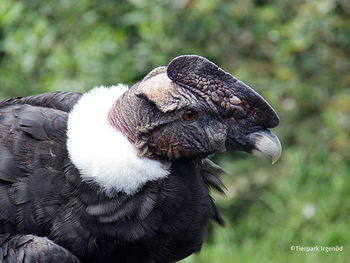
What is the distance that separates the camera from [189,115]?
331 cm

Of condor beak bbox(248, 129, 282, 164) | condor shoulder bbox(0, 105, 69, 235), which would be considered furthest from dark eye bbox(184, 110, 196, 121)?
condor shoulder bbox(0, 105, 69, 235)

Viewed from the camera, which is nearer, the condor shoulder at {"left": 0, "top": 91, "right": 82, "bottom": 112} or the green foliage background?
the condor shoulder at {"left": 0, "top": 91, "right": 82, "bottom": 112}

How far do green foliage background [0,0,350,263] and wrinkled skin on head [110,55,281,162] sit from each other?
3.20 metres

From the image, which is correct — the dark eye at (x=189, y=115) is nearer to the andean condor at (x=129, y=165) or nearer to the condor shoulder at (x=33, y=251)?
the andean condor at (x=129, y=165)

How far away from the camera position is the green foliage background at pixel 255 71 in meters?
6.41

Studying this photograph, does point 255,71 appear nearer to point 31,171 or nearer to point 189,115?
point 189,115

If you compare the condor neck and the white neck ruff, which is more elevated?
the condor neck

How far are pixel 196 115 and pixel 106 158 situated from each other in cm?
65

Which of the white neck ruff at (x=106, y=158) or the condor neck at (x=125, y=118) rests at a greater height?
the condor neck at (x=125, y=118)

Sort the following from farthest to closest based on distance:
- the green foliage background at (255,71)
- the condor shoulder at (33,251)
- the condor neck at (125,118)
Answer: the green foliage background at (255,71), the condor neck at (125,118), the condor shoulder at (33,251)

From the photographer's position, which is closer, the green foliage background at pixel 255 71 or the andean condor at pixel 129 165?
the andean condor at pixel 129 165

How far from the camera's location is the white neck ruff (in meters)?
3.21

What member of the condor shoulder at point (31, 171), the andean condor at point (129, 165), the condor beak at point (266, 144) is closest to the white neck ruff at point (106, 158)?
the andean condor at point (129, 165)

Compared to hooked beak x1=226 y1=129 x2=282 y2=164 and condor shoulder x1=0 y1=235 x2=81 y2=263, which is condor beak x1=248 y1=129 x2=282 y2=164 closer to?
hooked beak x1=226 y1=129 x2=282 y2=164
